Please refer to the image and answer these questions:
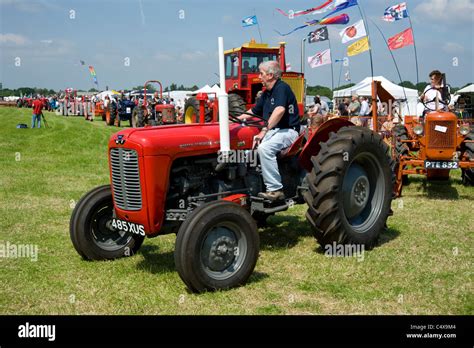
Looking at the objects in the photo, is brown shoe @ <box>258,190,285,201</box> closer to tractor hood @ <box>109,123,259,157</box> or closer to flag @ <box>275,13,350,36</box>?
tractor hood @ <box>109,123,259,157</box>

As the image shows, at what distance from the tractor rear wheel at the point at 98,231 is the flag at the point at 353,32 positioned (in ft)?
40.5

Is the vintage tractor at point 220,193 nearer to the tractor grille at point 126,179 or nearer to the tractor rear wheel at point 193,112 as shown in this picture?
the tractor grille at point 126,179

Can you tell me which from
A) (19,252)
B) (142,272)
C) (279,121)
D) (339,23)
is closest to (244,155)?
(279,121)

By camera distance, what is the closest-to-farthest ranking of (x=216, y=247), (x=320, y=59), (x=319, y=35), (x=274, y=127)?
(x=216, y=247) < (x=274, y=127) < (x=319, y=35) < (x=320, y=59)

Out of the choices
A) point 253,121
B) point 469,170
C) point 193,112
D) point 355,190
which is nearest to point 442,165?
point 469,170

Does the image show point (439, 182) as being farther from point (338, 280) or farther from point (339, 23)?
point (339, 23)

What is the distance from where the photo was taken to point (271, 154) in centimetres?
498

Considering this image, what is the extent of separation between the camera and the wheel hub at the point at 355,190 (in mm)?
5364

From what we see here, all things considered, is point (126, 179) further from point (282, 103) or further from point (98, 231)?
point (282, 103)

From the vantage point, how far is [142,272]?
4742mm

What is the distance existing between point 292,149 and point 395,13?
11507 mm

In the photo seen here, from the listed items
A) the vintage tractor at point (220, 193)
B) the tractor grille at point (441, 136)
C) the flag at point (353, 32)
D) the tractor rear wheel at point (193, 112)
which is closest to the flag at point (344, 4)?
the flag at point (353, 32)
